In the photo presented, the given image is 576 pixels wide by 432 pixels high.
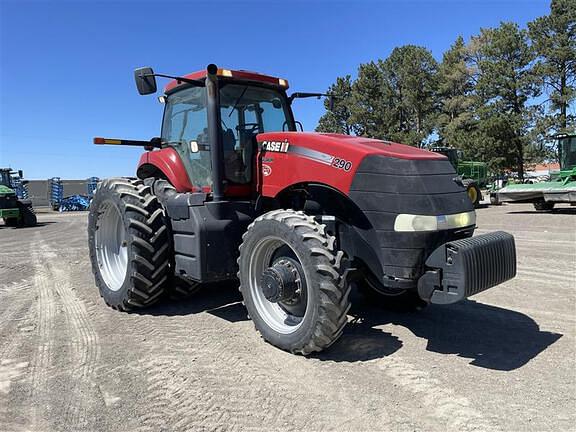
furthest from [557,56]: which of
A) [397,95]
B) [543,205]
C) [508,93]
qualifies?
[543,205]

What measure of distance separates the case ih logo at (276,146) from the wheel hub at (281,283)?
1.08 meters

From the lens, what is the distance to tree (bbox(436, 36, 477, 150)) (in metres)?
37.1

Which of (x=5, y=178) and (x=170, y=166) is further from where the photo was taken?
(x=5, y=178)

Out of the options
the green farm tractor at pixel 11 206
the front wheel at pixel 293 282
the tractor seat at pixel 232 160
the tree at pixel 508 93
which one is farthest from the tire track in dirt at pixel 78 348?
the tree at pixel 508 93

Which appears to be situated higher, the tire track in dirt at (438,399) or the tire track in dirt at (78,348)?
the tire track in dirt at (78,348)

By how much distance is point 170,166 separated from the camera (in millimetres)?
5406

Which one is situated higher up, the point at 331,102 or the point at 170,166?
the point at 331,102

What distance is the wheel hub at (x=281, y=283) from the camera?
153 inches

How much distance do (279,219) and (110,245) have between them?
3093 millimetres

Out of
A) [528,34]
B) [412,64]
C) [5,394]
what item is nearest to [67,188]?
[412,64]

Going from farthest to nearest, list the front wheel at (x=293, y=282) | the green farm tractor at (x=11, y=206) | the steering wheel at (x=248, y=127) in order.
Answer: the green farm tractor at (x=11, y=206) < the steering wheel at (x=248, y=127) < the front wheel at (x=293, y=282)

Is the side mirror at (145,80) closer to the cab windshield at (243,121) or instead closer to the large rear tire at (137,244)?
the cab windshield at (243,121)

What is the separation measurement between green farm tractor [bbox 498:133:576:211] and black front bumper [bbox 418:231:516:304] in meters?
13.8

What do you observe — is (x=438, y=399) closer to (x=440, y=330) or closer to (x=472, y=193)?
(x=440, y=330)
